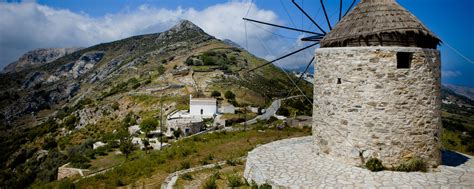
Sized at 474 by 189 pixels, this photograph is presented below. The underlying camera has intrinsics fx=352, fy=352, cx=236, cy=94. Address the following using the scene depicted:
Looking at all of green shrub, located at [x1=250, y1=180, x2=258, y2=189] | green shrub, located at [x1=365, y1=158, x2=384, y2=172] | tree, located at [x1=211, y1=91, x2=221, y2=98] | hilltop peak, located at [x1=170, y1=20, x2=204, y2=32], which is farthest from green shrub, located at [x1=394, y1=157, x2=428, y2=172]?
hilltop peak, located at [x1=170, y1=20, x2=204, y2=32]

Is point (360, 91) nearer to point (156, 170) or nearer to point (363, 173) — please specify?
point (363, 173)

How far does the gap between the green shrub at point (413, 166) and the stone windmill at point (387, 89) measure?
0.15m

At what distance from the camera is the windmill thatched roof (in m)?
11.1

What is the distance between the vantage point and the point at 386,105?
36.0ft

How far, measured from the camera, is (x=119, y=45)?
171625 mm

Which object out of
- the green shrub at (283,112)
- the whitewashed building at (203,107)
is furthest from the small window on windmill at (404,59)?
the whitewashed building at (203,107)

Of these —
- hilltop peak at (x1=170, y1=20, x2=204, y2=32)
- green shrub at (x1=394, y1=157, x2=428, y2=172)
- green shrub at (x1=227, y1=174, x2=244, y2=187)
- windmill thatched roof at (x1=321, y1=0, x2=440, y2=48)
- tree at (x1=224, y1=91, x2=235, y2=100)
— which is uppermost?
hilltop peak at (x1=170, y1=20, x2=204, y2=32)

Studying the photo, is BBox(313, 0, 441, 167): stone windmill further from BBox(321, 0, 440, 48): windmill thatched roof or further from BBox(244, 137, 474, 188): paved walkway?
BBox(244, 137, 474, 188): paved walkway

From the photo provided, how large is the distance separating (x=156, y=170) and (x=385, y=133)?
9.96m

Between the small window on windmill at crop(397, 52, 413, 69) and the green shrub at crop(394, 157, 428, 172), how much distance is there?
296cm

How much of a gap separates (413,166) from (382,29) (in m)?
4.38

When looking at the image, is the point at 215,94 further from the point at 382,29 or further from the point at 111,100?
the point at 382,29

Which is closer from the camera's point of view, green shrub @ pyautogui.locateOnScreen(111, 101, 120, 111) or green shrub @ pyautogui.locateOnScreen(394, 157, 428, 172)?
green shrub @ pyautogui.locateOnScreen(394, 157, 428, 172)

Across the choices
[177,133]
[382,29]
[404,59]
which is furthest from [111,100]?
[404,59]
